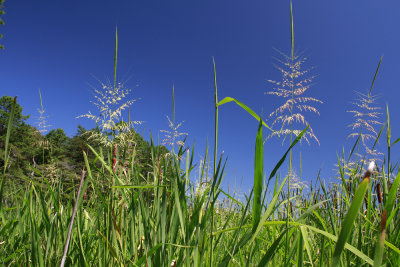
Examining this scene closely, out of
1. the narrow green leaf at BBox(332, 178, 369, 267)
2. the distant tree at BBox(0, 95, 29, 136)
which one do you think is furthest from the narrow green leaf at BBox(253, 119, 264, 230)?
the distant tree at BBox(0, 95, 29, 136)

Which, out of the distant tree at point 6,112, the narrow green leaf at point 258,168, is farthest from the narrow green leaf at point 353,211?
the distant tree at point 6,112

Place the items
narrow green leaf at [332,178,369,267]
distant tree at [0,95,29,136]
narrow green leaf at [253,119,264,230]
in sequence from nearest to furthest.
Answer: narrow green leaf at [332,178,369,267] → narrow green leaf at [253,119,264,230] → distant tree at [0,95,29,136]

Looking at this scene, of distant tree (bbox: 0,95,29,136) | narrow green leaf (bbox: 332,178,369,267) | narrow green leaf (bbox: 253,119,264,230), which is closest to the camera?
narrow green leaf (bbox: 332,178,369,267)

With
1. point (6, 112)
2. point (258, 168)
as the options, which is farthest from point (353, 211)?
point (6, 112)

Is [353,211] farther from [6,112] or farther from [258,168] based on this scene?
[6,112]

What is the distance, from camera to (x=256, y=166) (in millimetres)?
626

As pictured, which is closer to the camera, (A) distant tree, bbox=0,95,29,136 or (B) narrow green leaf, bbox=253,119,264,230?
(B) narrow green leaf, bbox=253,119,264,230

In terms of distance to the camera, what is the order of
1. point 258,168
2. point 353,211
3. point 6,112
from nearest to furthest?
1. point 353,211
2. point 258,168
3. point 6,112

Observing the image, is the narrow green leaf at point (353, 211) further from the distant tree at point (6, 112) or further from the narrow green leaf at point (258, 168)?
the distant tree at point (6, 112)

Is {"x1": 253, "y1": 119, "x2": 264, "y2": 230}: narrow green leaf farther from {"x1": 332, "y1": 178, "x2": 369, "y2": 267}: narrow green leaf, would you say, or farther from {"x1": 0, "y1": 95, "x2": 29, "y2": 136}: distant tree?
{"x1": 0, "y1": 95, "x2": 29, "y2": 136}: distant tree

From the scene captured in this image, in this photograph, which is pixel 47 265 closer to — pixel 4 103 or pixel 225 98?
pixel 225 98

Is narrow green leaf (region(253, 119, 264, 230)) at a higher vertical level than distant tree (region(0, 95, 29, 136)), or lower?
lower

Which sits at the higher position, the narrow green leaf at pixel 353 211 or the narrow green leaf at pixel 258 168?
the narrow green leaf at pixel 258 168

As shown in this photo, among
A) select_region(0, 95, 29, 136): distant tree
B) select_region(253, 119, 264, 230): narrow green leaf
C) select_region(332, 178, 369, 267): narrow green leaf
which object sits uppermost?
select_region(0, 95, 29, 136): distant tree
